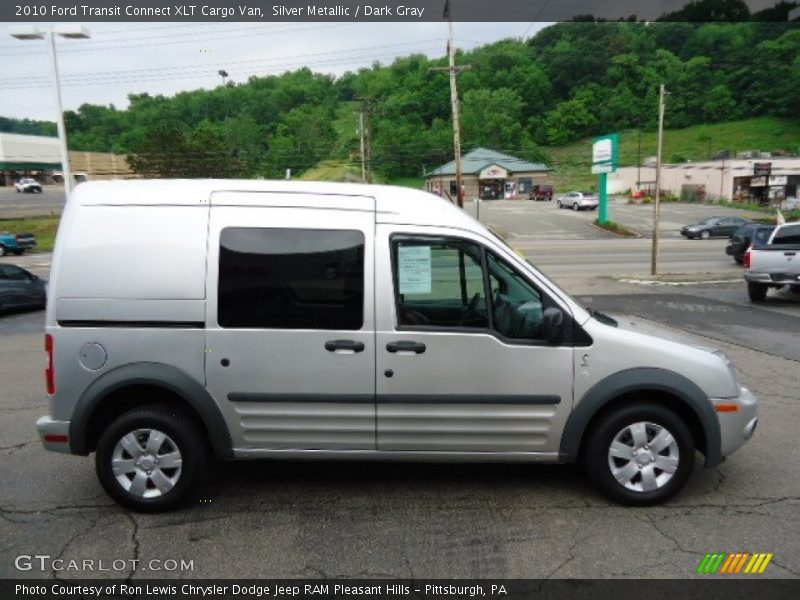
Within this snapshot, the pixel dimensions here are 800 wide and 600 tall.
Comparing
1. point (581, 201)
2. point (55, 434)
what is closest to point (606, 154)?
Result: point (581, 201)

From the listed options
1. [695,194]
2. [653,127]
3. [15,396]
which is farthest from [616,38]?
[15,396]

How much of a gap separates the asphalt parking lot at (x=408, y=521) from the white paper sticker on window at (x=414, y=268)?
4.75 feet

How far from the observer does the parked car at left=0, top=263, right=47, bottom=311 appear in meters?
14.6

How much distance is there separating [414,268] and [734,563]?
248 centimetres

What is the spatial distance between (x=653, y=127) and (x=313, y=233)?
382ft

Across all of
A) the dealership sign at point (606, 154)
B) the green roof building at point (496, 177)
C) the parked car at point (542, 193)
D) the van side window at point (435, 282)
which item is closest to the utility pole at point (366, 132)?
the dealership sign at point (606, 154)

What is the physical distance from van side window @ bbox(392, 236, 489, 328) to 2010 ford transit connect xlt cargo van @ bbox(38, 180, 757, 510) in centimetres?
Answer: 2

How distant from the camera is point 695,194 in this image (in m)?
69.9

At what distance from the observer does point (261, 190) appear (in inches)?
161

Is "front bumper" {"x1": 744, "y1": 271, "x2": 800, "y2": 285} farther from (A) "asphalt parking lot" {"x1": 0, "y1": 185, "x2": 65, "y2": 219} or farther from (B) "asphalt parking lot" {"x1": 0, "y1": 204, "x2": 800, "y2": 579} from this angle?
(A) "asphalt parking lot" {"x1": 0, "y1": 185, "x2": 65, "y2": 219}

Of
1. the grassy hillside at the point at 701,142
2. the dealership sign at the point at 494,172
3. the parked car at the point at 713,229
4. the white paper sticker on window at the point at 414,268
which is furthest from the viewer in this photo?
the grassy hillside at the point at 701,142

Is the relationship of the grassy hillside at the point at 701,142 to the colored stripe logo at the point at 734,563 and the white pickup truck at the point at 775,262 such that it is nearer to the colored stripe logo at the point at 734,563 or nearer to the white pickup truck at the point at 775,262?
the white pickup truck at the point at 775,262

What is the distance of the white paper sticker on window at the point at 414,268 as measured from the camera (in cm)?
398

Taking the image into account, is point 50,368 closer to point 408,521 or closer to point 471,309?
point 408,521
